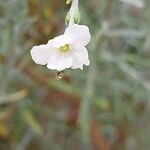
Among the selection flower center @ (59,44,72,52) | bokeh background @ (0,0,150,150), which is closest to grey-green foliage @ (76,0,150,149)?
bokeh background @ (0,0,150,150)

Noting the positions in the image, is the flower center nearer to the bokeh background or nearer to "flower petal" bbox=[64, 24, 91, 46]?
"flower petal" bbox=[64, 24, 91, 46]

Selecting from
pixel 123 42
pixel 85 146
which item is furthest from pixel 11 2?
pixel 85 146

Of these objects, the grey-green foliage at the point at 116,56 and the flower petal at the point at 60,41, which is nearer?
the flower petal at the point at 60,41

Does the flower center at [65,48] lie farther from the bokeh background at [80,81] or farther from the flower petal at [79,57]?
the bokeh background at [80,81]

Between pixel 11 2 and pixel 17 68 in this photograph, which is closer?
pixel 11 2

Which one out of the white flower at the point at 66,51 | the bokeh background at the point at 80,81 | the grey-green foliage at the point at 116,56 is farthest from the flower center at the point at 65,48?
the grey-green foliage at the point at 116,56

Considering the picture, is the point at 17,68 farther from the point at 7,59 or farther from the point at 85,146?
the point at 85,146

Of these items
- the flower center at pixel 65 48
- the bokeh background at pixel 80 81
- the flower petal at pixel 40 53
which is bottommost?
the flower petal at pixel 40 53

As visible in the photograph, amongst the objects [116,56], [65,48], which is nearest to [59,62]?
[65,48]
